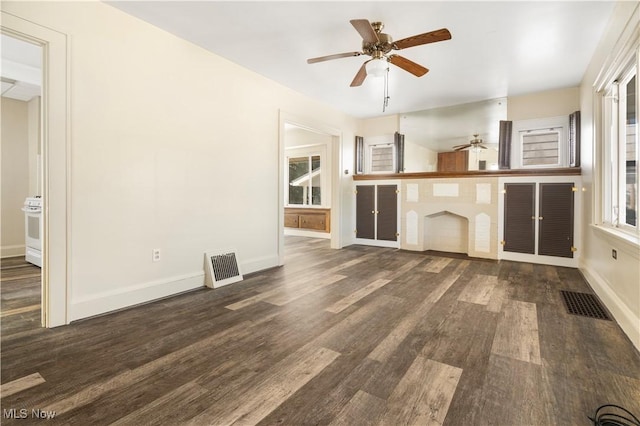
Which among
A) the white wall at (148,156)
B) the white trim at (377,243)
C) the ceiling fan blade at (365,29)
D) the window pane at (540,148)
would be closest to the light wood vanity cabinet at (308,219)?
the white trim at (377,243)

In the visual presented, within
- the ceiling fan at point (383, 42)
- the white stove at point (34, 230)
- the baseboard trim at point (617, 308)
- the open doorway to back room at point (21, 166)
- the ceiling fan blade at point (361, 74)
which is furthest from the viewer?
the white stove at point (34, 230)

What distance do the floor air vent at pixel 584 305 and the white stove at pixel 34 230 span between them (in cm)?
646

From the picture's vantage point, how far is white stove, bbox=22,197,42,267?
4.28 meters

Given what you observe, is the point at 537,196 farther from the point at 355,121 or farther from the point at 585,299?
the point at 355,121

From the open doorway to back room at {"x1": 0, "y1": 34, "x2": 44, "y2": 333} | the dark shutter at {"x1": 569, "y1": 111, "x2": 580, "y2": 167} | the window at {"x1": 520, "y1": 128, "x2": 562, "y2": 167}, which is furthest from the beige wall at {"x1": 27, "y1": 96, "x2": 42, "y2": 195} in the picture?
the dark shutter at {"x1": 569, "y1": 111, "x2": 580, "y2": 167}

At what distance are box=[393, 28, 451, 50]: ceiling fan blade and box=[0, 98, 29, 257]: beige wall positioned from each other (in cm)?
633

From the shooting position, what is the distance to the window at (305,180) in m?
7.92

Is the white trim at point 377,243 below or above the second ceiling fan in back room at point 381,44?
below

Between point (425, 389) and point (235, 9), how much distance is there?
327 centimetres

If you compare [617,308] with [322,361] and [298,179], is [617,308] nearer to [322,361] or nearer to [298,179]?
[322,361]

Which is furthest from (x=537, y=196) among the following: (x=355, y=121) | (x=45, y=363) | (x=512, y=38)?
(x=45, y=363)

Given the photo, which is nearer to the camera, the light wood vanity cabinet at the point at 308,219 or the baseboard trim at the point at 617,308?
the baseboard trim at the point at 617,308

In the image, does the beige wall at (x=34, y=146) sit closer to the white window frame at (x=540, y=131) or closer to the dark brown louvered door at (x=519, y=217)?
the dark brown louvered door at (x=519, y=217)

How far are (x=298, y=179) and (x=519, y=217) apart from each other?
5227 millimetres
